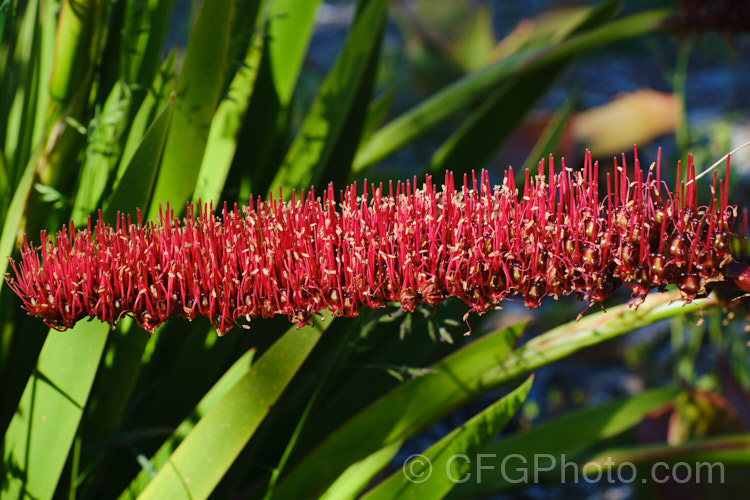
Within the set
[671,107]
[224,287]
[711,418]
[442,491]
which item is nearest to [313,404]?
[442,491]

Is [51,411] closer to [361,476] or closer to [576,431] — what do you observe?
[361,476]

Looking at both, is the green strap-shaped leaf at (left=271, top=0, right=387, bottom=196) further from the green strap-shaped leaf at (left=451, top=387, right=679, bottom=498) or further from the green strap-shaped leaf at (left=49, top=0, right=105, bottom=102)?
the green strap-shaped leaf at (left=451, top=387, right=679, bottom=498)

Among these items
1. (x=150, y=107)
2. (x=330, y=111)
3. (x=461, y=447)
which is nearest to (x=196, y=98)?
(x=150, y=107)

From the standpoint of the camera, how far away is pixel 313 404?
3.13 feet

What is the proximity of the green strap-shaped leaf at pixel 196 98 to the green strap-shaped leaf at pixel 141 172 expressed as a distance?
7 cm

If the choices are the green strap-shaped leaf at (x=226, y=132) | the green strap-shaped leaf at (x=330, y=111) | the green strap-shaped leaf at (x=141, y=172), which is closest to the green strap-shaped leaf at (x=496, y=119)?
the green strap-shaped leaf at (x=330, y=111)

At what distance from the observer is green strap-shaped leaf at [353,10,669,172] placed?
1.38 meters

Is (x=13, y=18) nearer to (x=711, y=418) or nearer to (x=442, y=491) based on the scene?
(x=442, y=491)

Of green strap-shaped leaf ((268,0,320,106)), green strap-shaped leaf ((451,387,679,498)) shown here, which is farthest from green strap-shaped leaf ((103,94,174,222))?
green strap-shaped leaf ((451,387,679,498))

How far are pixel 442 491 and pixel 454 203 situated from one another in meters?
0.37

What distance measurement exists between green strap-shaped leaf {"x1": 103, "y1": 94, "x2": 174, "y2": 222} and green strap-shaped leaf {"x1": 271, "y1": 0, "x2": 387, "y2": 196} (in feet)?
1.00

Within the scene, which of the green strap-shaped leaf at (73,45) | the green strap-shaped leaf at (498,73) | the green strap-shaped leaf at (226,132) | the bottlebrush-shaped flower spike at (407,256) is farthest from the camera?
the green strap-shaped leaf at (498,73)

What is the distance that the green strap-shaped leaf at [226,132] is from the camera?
1103 millimetres

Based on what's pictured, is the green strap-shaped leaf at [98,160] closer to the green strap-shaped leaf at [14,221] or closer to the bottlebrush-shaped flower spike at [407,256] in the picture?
the green strap-shaped leaf at [14,221]
